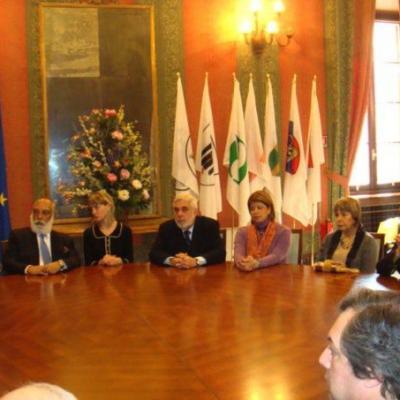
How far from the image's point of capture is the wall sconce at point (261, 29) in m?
6.95

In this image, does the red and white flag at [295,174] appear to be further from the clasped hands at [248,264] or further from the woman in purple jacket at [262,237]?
the clasped hands at [248,264]

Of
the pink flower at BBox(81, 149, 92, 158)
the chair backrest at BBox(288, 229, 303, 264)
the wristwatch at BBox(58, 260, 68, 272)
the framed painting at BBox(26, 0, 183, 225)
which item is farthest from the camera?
the framed painting at BBox(26, 0, 183, 225)

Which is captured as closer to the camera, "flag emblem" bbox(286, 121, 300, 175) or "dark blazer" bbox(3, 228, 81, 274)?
"dark blazer" bbox(3, 228, 81, 274)

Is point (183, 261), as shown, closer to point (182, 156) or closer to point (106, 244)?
point (106, 244)

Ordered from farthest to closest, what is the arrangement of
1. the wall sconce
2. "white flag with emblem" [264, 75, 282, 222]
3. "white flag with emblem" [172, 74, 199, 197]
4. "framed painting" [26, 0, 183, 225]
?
"white flag with emblem" [264, 75, 282, 222] < the wall sconce < "white flag with emblem" [172, 74, 199, 197] < "framed painting" [26, 0, 183, 225]

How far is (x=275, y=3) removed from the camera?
277 inches

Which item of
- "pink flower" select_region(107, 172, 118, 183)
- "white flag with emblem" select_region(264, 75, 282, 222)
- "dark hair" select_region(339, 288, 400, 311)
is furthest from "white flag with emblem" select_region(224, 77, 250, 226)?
"dark hair" select_region(339, 288, 400, 311)

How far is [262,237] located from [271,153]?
242cm

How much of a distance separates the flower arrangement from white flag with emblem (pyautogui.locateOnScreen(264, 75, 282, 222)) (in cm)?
146

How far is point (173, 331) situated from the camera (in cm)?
305

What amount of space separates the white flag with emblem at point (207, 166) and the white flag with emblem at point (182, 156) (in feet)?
0.36

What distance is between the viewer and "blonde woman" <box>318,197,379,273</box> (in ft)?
14.7

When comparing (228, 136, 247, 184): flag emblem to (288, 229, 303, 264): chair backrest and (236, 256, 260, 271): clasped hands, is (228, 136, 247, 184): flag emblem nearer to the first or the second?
(288, 229, 303, 264): chair backrest

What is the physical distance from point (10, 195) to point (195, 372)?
4466 millimetres
